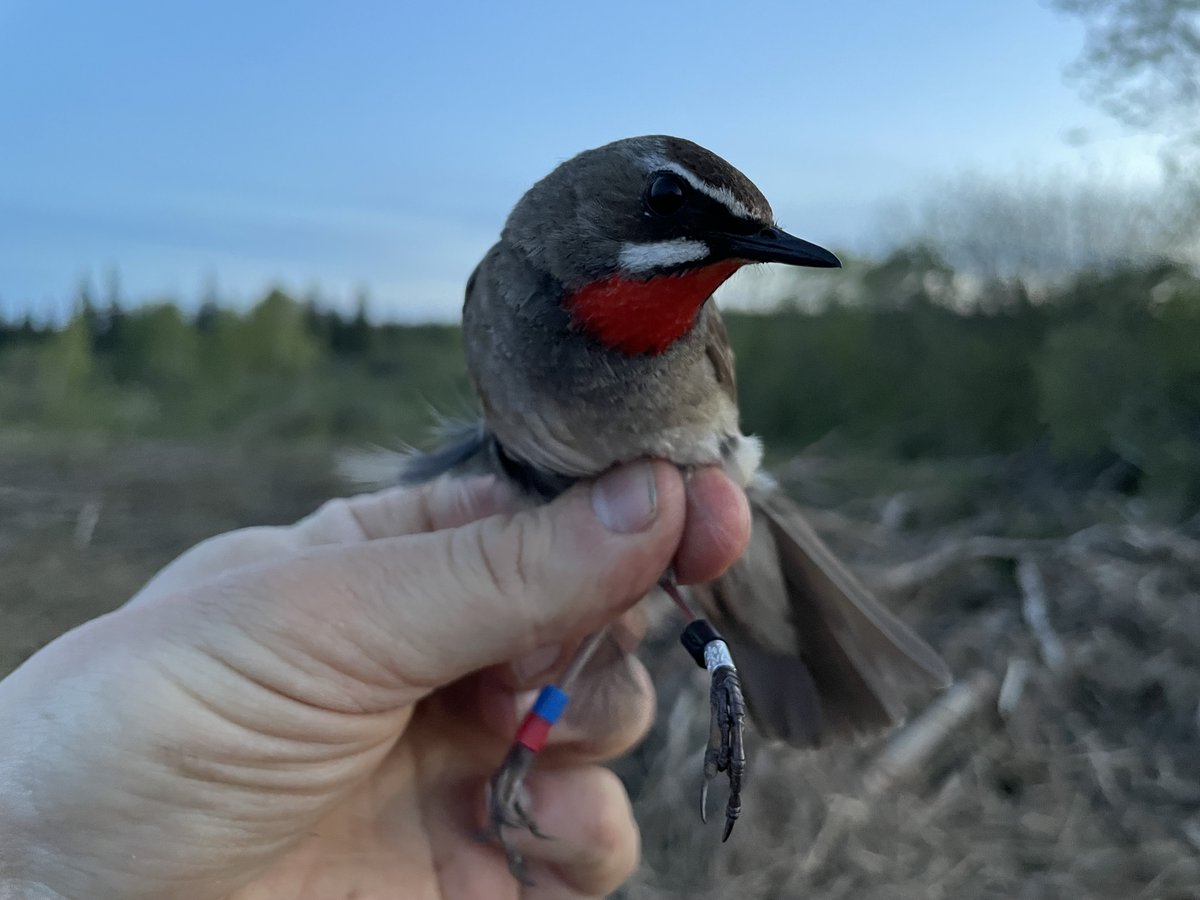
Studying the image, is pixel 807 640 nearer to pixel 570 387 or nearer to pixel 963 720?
pixel 570 387

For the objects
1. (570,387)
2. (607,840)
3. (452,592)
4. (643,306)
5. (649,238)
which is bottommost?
(607,840)

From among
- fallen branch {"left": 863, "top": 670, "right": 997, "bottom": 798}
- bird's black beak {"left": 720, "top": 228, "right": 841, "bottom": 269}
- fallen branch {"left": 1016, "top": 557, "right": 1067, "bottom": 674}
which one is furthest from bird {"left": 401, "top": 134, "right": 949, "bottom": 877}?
fallen branch {"left": 1016, "top": 557, "right": 1067, "bottom": 674}

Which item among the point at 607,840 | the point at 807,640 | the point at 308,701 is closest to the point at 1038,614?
the point at 807,640

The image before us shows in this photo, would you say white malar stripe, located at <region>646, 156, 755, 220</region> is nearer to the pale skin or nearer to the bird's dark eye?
the bird's dark eye

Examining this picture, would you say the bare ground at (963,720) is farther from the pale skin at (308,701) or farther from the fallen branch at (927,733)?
the pale skin at (308,701)

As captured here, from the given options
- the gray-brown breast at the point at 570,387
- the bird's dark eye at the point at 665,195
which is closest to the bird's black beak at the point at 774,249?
the bird's dark eye at the point at 665,195
